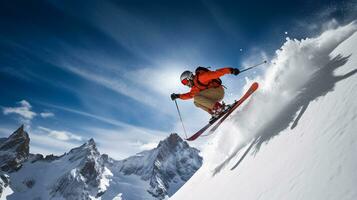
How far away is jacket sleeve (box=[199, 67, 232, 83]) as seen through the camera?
340 inches

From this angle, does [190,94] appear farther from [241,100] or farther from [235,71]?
[235,71]

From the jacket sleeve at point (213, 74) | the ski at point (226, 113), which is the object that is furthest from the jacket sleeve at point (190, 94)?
the ski at point (226, 113)

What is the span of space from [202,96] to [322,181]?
6847 millimetres

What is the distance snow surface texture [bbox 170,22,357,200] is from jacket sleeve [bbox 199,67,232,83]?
1242 millimetres

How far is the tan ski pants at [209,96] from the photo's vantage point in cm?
1005

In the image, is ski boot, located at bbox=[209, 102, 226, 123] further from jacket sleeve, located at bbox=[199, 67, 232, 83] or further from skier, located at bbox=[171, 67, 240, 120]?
jacket sleeve, located at bbox=[199, 67, 232, 83]

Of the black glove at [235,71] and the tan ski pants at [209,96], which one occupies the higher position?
the tan ski pants at [209,96]

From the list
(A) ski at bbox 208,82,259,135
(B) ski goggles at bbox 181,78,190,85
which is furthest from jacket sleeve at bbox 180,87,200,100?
(A) ski at bbox 208,82,259,135

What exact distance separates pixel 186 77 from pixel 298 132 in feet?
17.9

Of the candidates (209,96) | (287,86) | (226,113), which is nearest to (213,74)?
(209,96)

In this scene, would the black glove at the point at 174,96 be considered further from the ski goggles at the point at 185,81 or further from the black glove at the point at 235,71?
the black glove at the point at 235,71

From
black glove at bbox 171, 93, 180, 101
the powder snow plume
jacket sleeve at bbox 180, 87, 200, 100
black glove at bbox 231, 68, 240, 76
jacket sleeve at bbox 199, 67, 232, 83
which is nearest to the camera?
the powder snow plume

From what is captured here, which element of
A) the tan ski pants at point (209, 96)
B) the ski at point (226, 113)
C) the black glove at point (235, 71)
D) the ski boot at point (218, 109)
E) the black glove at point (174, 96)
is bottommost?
the ski at point (226, 113)

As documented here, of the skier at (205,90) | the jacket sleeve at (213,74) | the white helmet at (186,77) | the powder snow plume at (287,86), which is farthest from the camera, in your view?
the white helmet at (186,77)
